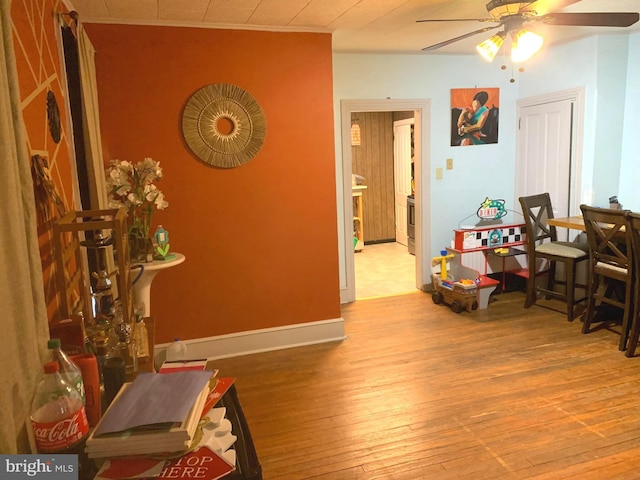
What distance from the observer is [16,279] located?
1.13m

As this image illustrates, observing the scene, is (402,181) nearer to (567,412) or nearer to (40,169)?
(567,412)

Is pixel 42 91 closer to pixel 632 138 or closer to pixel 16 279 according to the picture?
pixel 16 279

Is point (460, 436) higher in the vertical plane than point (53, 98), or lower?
lower

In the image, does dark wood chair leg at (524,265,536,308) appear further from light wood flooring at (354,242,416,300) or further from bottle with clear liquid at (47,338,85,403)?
bottle with clear liquid at (47,338,85,403)

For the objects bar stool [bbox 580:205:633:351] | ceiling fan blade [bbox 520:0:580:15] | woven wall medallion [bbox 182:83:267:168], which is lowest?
bar stool [bbox 580:205:633:351]

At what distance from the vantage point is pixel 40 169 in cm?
170

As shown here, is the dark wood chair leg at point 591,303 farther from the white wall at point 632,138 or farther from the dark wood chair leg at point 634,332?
the white wall at point 632,138

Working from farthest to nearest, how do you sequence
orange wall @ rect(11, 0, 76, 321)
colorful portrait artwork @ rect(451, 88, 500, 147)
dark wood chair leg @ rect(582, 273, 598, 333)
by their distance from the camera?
colorful portrait artwork @ rect(451, 88, 500, 147), dark wood chair leg @ rect(582, 273, 598, 333), orange wall @ rect(11, 0, 76, 321)

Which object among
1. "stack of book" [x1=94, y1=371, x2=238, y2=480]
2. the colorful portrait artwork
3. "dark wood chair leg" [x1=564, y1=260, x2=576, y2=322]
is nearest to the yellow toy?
"dark wood chair leg" [x1=564, y1=260, x2=576, y2=322]

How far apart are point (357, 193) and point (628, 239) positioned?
4.04 m

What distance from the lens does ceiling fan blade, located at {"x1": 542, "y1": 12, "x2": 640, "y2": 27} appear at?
261 cm


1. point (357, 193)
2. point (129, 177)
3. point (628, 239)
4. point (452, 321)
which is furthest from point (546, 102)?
point (129, 177)

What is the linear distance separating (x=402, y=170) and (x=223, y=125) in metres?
4.25

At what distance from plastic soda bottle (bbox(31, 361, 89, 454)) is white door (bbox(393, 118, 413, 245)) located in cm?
624
